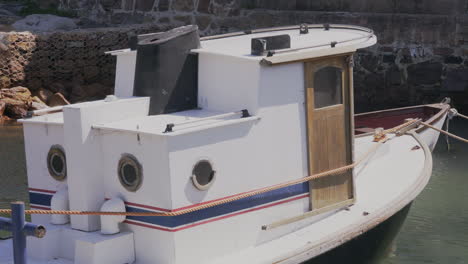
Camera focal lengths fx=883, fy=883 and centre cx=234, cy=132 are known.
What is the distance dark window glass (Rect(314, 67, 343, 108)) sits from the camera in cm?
682

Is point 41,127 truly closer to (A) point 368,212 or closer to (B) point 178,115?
(B) point 178,115

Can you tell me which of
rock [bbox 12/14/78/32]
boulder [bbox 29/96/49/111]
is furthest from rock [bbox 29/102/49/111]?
rock [bbox 12/14/78/32]

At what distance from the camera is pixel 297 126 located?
6.65 meters

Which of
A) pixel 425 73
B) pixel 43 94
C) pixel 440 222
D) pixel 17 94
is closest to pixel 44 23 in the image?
pixel 43 94

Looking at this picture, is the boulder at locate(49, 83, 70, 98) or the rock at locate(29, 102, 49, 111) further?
the boulder at locate(49, 83, 70, 98)

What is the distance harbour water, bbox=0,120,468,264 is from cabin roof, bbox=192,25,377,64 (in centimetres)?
206

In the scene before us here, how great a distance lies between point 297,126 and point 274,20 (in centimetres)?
941

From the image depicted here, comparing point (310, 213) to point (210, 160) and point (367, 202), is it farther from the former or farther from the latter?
point (210, 160)

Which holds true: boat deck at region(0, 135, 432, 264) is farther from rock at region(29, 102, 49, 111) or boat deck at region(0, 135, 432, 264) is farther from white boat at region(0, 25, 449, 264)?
rock at region(29, 102, 49, 111)

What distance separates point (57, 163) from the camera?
653 centimetres

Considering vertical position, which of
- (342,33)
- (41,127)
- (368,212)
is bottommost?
(368,212)

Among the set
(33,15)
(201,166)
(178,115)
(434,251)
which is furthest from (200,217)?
(33,15)

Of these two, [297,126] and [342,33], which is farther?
[342,33]

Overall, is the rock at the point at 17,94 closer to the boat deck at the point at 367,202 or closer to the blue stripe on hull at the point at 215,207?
the boat deck at the point at 367,202
